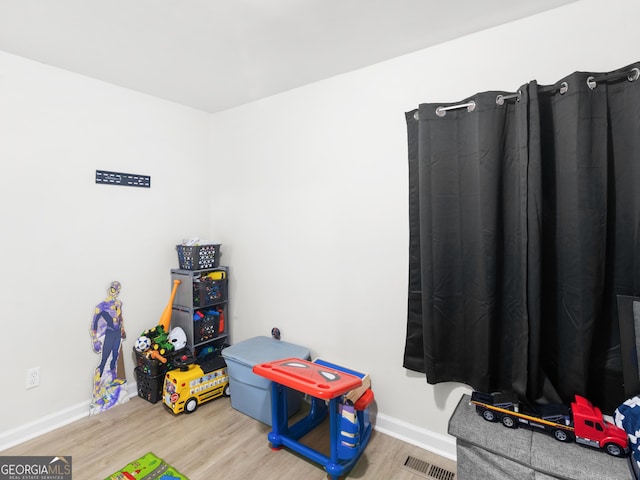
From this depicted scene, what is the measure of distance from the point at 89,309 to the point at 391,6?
2746mm

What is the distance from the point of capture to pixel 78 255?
230 centimetres

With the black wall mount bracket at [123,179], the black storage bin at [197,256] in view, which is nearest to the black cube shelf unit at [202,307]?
the black storage bin at [197,256]

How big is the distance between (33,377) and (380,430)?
2316mm

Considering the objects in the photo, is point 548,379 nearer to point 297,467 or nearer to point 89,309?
point 297,467

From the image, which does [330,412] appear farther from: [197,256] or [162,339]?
[197,256]

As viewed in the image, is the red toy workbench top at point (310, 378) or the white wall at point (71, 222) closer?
the red toy workbench top at point (310, 378)

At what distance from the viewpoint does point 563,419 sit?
143 centimetres

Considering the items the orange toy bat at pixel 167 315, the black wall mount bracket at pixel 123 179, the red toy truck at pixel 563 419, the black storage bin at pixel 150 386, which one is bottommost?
the black storage bin at pixel 150 386

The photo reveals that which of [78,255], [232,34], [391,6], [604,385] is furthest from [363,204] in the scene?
[78,255]

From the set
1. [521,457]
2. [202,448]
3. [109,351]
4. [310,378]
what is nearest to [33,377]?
[109,351]

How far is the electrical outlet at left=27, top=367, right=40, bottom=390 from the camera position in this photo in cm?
210

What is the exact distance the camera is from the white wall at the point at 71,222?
79.7 inches

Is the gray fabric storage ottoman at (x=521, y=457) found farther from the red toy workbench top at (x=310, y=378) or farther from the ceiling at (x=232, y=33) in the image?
the ceiling at (x=232, y=33)

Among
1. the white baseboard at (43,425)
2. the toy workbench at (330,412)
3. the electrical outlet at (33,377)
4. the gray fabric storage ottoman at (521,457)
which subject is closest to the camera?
the gray fabric storage ottoman at (521,457)
